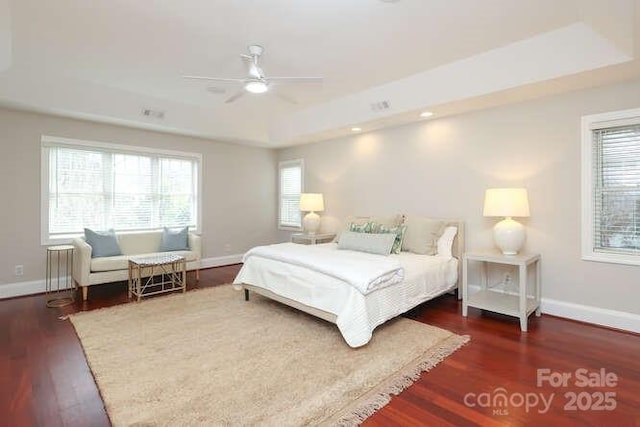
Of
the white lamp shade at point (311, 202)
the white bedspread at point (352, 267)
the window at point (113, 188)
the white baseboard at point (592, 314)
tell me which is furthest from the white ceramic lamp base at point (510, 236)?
the window at point (113, 188)

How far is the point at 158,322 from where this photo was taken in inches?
131

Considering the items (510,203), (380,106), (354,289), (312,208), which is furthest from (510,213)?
(312,208)

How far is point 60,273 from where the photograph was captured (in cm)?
455

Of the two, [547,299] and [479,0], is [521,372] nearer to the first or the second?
[547,299]

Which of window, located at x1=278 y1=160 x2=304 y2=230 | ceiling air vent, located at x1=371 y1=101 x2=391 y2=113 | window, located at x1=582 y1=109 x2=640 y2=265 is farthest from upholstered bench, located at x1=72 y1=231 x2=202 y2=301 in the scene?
window, located at x1=582 y1=109 x2=640 y2=265

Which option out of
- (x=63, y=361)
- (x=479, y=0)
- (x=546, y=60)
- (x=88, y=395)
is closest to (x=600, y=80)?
(x=546, y=60)

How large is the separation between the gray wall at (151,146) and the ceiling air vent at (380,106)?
9.81 feet

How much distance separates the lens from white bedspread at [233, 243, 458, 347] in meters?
2.69

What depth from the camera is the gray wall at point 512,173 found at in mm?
3268

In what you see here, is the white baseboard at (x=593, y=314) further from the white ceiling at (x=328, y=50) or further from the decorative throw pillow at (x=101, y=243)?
the decorative throw pillow at (x=101, y=243)

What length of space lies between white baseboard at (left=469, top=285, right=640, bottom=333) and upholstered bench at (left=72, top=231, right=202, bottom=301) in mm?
4618

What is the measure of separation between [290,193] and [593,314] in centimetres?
502

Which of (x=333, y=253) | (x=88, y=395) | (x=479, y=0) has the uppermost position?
(x=479, y=0)

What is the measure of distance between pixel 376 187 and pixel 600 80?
2.84 meters
